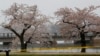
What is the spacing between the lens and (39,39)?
4706 centimetres

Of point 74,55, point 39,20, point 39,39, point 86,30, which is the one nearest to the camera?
point 74,55

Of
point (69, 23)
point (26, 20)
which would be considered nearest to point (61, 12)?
point (69, 23)

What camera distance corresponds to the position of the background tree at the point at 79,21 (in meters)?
40.8

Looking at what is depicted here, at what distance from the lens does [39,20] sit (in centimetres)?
4356

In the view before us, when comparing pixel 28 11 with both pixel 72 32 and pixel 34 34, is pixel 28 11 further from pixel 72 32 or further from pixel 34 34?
pixel 72 32

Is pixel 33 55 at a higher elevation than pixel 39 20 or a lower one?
lower

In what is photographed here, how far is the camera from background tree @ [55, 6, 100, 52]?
40794 millimetres

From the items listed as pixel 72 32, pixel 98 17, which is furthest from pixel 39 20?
pixel 98 17

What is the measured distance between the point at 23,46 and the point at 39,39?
5424 millimetres

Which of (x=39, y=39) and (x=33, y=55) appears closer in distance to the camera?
(x=33, y=55)

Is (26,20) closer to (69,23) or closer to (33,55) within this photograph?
(69,23)

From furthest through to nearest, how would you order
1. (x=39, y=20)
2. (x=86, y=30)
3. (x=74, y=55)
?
(x=39, y=20)
(x=86, y=30)
(x=74, y=55)

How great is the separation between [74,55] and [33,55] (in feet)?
14.2

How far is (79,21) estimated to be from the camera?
41.3 m
